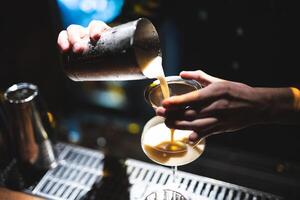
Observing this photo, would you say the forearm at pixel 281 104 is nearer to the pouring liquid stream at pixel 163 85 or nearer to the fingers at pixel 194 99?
the fingers at pixel 194 99

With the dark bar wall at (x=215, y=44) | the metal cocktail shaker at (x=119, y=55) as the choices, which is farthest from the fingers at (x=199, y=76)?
the dark bar wall at (x=215, y=44)

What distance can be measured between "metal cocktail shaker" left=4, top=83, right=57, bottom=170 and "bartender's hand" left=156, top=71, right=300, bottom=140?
37.2 inches

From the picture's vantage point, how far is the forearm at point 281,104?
146 centimetres

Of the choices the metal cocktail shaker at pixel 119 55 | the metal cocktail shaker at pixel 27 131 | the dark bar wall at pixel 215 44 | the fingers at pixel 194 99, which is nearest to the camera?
the fingers at pixel 194 99

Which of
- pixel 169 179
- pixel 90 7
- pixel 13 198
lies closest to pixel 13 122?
pixel 13 198

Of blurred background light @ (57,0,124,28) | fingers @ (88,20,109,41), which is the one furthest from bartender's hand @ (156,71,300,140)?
blurred background light @ (57,0,124,28)

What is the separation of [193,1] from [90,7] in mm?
1138

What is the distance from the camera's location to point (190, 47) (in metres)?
3.53

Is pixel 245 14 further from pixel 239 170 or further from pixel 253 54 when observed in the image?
pixel 239 170

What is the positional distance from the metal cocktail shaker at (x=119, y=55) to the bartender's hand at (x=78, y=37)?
0.03 meters

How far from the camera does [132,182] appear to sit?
189cm

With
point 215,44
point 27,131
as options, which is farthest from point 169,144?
point 215,44

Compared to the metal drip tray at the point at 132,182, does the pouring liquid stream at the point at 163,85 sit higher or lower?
higher

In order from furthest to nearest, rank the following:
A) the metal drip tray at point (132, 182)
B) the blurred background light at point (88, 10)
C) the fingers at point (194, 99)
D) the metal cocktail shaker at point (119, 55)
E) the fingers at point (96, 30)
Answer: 1. the blurred background light at point (88, 10)
2. the metal drip tray at point (132, 182)
3. the fingers at point (96, 30)
4. the metal cocktail shaker at point (119, 55)
5. the fingers at point (194, 99)
